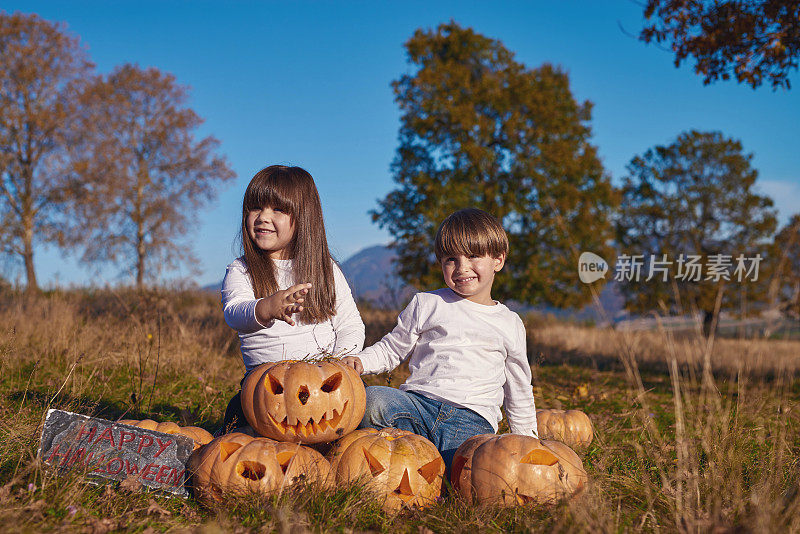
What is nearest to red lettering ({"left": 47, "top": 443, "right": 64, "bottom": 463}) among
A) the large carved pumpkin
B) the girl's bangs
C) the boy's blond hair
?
the girl's bangs

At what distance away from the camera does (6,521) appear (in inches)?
80.7

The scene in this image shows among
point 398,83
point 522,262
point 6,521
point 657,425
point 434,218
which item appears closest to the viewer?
point 6,521

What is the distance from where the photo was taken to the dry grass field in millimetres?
2244

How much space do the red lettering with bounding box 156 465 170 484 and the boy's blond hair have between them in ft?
6.28

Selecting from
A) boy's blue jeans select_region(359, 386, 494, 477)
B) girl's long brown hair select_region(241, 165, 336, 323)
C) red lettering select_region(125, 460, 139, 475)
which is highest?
girl's long brown hair select_region(241, 165, 336, 323)

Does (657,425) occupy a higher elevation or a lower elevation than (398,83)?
lower

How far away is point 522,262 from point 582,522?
16.1 metres

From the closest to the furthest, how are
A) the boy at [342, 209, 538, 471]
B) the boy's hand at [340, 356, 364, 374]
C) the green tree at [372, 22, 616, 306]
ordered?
the boy's hand at [340, 356, 364, 374] < the boy at [342, 209, 538, 471] < the green tree at [372, 22, 616, 306]

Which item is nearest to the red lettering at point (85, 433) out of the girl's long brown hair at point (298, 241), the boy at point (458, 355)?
the girl's long brown hair at point (298, 241)

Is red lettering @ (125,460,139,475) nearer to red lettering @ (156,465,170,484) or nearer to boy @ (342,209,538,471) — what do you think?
red lettering @ (156,465,170,484)

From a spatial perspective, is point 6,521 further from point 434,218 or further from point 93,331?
point 434,218

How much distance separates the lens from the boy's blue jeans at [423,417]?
10.6 feet

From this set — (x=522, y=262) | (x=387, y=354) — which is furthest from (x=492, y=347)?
(x=522, y=262)

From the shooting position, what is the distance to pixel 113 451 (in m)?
2.65
